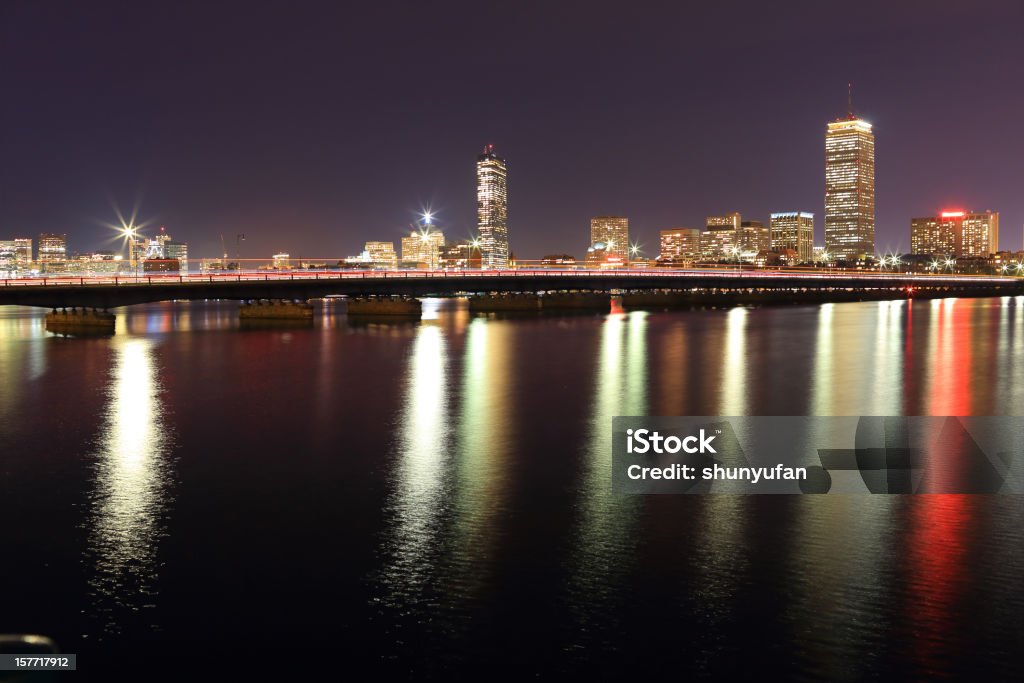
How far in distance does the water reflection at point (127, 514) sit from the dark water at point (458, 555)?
0.19 feet

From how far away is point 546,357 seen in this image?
46188 millimetres

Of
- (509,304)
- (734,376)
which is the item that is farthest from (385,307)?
(734,376)

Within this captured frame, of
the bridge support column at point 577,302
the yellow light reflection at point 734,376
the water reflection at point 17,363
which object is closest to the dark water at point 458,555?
the yellow light reflection at point 734,376

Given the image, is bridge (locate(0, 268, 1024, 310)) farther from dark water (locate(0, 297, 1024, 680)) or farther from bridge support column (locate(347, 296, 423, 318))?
dark water (locate(0, 297, 1024, 680))

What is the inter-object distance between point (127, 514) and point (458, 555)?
21.3 ft

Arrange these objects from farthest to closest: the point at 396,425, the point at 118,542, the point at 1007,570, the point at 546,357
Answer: the point at 546,357 < the point at 396,425 < the point at 118,542 < the point at 1007,570

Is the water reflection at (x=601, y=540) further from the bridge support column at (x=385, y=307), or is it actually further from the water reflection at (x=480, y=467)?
the bridge support column at (x=385, y=307)

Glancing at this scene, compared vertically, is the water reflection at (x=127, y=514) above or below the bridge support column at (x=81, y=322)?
below

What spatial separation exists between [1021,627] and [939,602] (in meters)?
0.96

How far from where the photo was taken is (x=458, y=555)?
42.0 feet

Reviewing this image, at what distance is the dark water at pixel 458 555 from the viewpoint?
32.3ft

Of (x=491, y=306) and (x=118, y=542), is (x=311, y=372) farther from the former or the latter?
(x=491, y=306)

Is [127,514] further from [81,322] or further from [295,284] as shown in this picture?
[295,284]

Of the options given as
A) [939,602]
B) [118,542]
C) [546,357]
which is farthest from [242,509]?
[546,357]
